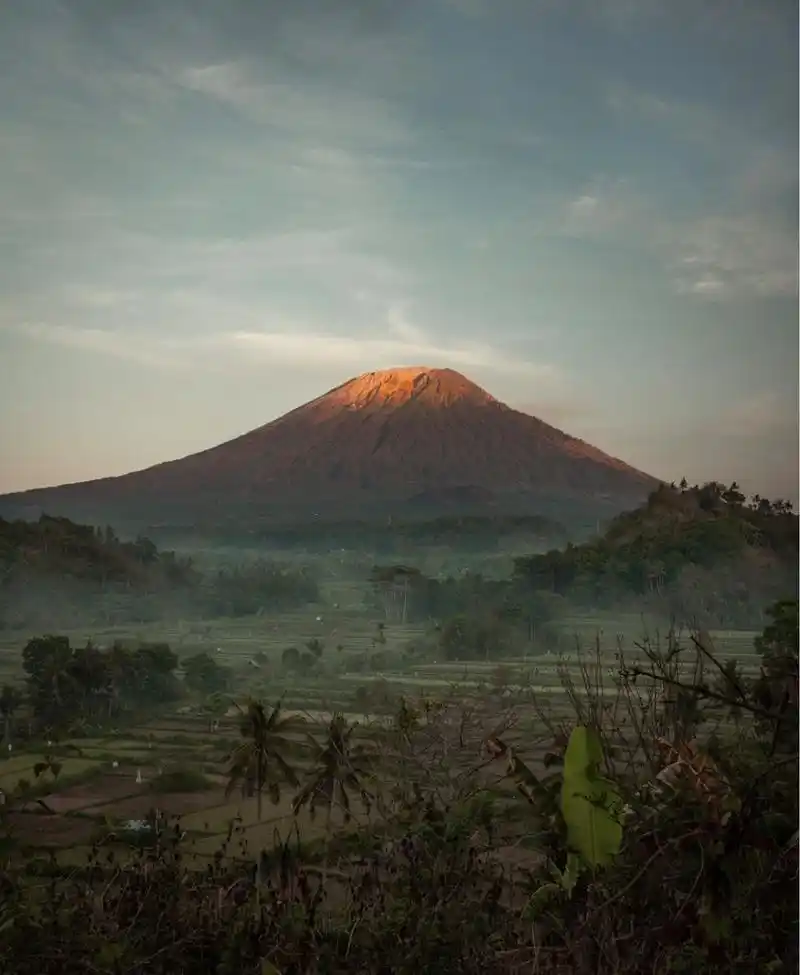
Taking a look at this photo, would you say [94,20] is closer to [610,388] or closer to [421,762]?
[610,388]

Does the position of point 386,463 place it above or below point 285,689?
above

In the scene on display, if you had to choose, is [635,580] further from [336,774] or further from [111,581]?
[111,581]

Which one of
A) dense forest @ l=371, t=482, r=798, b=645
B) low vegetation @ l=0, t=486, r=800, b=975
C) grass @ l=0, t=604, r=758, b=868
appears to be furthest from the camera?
dense forest @ l=371, t=482, r=798, b=645

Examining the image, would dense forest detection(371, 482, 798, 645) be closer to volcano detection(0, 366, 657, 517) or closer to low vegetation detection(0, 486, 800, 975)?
low vegetation detection(0, 486, 800, 975)

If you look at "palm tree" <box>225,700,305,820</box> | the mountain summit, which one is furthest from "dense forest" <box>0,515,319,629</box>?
the mountain summit

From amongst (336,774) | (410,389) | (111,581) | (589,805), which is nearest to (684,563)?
(589,805)

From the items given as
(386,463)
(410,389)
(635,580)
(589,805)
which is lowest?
(589,805)
